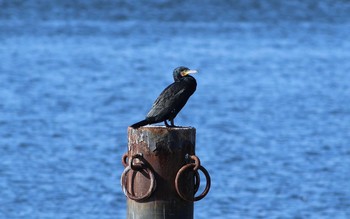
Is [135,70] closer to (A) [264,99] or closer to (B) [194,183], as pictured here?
(A) [264,99]

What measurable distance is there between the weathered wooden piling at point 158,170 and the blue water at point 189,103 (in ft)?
22.7

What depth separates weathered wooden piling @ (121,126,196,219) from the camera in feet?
17.4

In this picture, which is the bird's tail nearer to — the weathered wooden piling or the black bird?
the weathered wooden piling

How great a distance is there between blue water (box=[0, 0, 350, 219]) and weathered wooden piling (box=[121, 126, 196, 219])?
691 cm

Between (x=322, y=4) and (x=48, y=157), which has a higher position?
(x=322, y=4)

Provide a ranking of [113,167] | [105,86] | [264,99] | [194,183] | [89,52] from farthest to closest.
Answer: [89,52]
[105,86]
[264,99]
[113,167]
[194,183]

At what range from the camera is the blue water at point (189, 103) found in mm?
13547

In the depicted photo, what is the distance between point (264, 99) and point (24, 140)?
648 centimetres

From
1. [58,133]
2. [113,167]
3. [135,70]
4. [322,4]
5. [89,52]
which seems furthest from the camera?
[322,4]

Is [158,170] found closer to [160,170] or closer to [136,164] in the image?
[160,170]

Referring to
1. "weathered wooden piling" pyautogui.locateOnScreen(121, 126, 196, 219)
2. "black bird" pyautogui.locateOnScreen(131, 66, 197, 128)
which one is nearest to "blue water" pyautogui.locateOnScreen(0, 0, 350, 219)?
"black bird" pyautogui.locateOnScreen(131, 66, 197, 128)

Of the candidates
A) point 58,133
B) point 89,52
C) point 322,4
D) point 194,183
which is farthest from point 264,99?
point 322,4

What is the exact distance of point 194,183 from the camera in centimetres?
546

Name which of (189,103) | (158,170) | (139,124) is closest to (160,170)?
(158,170)
